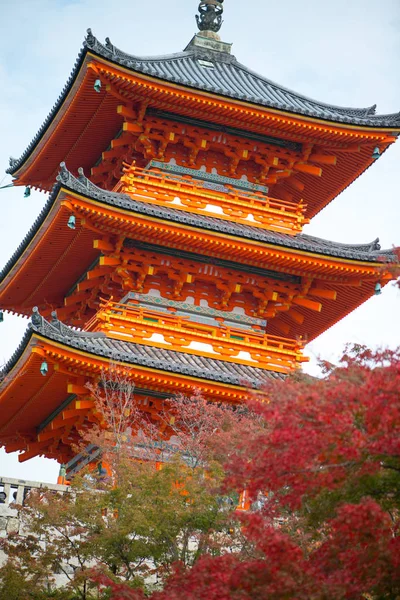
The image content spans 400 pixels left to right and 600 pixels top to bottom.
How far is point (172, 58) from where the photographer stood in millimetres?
28562

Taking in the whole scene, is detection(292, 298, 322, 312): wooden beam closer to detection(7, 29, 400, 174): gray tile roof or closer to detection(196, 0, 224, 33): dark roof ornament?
detection(7, 29, 400, 174): gray tile roof

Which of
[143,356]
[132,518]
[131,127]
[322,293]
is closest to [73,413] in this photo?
[143,356]

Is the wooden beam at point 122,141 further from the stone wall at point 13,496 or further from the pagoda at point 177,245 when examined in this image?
the stone wall at point 13,496

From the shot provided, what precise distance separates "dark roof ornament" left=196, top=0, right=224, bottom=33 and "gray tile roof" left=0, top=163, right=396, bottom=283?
24.8ft

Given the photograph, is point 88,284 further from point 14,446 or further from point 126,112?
point 14,446

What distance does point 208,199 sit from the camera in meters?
26.1

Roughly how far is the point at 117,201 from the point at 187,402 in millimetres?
4811

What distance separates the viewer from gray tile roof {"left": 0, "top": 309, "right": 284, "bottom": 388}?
2153 cm

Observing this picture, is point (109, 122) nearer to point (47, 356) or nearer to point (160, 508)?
point (47, 356)

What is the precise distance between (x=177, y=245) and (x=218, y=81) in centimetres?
574

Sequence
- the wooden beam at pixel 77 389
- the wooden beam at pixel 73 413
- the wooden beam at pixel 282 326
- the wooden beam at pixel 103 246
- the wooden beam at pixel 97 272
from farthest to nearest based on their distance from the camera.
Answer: the wooden beam at pixel 282 326, the wooden beam at pixel 97 272, the wooden beam at pixel 103 246, the wooden beam at pixel 73 413, the wooden beam at pixel 77 389

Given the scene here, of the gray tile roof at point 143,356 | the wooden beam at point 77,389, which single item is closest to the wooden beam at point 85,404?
the wooden beam at point 77,389

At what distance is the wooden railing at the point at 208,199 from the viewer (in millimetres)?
25703

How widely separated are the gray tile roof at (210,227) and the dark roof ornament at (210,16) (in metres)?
7.56
